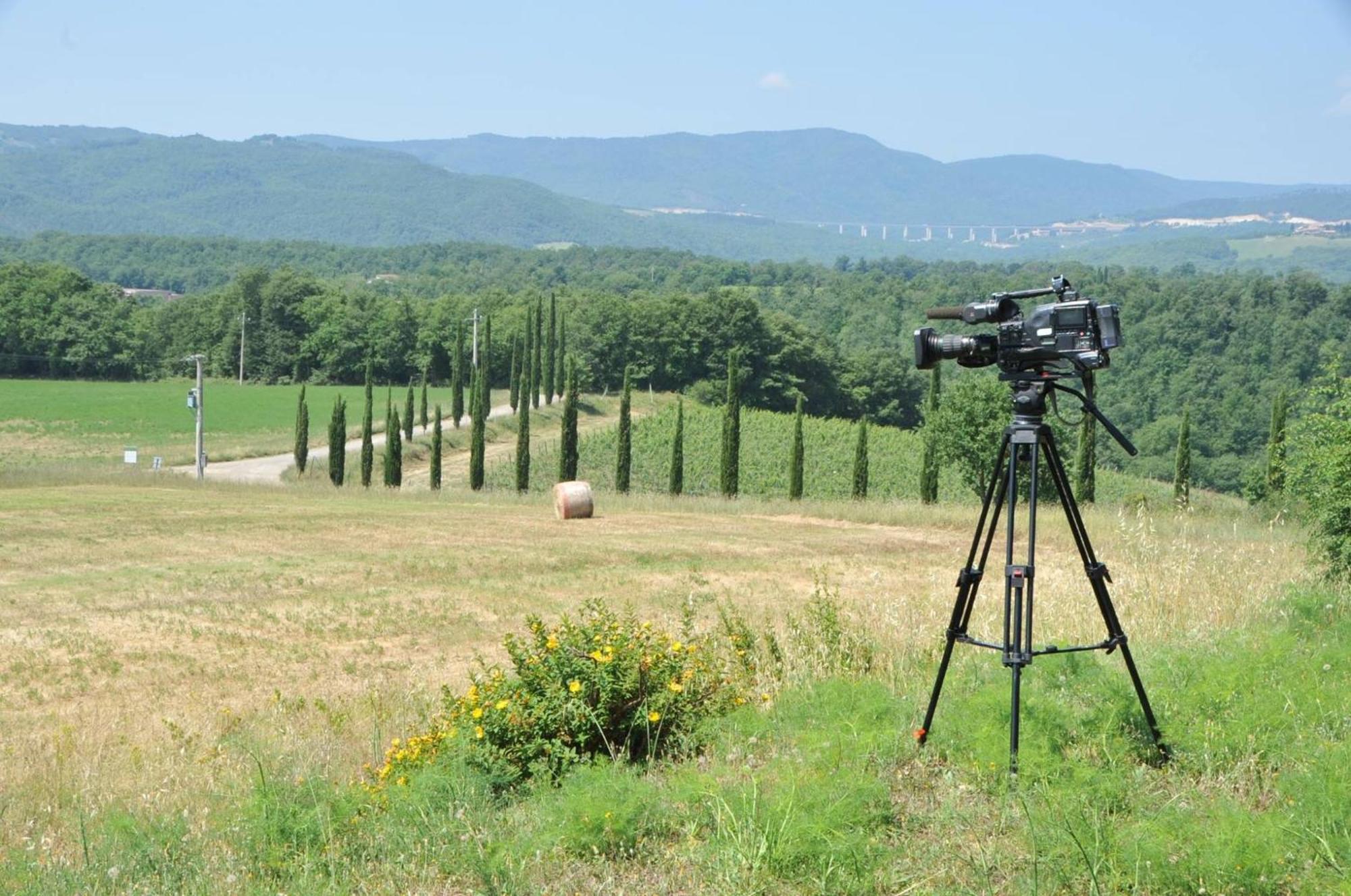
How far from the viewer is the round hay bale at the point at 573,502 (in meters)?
30.5

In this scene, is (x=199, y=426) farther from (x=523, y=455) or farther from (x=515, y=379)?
(x=515, y=379)

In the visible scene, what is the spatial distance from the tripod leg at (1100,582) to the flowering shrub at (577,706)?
174 cm

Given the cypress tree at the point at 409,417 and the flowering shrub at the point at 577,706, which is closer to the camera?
the flowering shrub at the point at 577,706

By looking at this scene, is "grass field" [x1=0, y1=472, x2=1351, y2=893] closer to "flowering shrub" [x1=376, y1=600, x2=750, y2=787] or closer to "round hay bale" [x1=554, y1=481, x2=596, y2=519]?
"flowering shrub" [x1=376, y1=600, x2=750, y2=787]

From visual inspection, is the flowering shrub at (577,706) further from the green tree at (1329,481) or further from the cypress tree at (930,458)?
the cypress tree at (930,458)

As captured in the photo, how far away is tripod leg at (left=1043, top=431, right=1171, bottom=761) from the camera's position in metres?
4.64

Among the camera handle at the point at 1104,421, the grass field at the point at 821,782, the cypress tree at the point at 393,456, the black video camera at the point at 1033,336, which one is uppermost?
the black video camera at the point at 1033,336

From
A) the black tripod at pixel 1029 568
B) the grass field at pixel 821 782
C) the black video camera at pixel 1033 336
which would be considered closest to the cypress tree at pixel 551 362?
the grass field at pixel 821 782

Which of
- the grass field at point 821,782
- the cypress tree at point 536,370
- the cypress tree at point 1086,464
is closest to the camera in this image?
the grass field at point 821,782

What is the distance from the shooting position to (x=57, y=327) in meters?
84.8

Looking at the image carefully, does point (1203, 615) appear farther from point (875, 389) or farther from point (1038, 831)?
point (875, 389)

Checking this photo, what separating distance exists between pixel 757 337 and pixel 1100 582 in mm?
78706

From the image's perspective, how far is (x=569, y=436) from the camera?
46344 mm

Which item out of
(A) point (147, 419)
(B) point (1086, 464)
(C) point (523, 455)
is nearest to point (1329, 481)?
(B) point (1086, 464)
